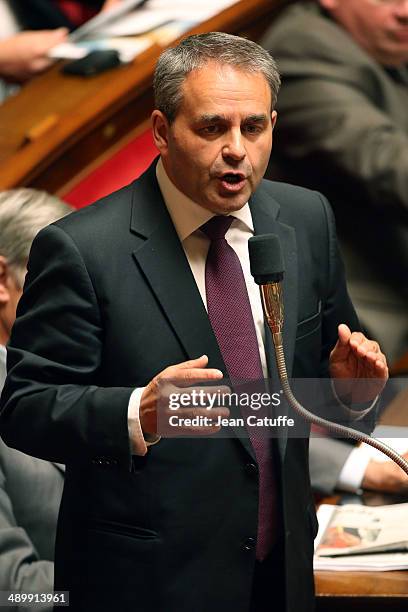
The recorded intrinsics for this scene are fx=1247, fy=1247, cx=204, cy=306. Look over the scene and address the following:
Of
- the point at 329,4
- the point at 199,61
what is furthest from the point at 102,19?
the point at 199,61

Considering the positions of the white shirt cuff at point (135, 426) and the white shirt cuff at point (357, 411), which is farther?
the white shirt cuff at point (357, 411)

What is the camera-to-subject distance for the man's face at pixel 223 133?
4.97 feet

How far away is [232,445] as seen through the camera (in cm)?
161

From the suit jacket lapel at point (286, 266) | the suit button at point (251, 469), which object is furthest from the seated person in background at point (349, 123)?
the suit button at point (251, 469)

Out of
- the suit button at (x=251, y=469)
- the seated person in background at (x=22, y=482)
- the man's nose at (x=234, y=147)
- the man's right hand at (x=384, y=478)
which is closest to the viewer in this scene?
the man's nose at (x=234, y=147)

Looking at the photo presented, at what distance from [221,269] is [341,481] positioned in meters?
0.90

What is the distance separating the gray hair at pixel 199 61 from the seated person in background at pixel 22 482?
63cm

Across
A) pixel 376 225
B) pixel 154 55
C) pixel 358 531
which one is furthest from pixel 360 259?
pixel 358 531

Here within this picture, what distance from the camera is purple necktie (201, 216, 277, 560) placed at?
63.6 inches

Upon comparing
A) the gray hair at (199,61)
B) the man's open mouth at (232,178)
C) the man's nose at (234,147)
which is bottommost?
the man's open mouth at (232,178)

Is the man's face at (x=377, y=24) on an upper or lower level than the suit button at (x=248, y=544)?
upper

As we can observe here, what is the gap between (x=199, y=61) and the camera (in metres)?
1.53

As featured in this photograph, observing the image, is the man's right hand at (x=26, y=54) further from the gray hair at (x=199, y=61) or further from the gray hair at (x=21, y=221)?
the gray hair at (x=199, y=61)

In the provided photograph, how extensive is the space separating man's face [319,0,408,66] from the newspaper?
1.65 metres
